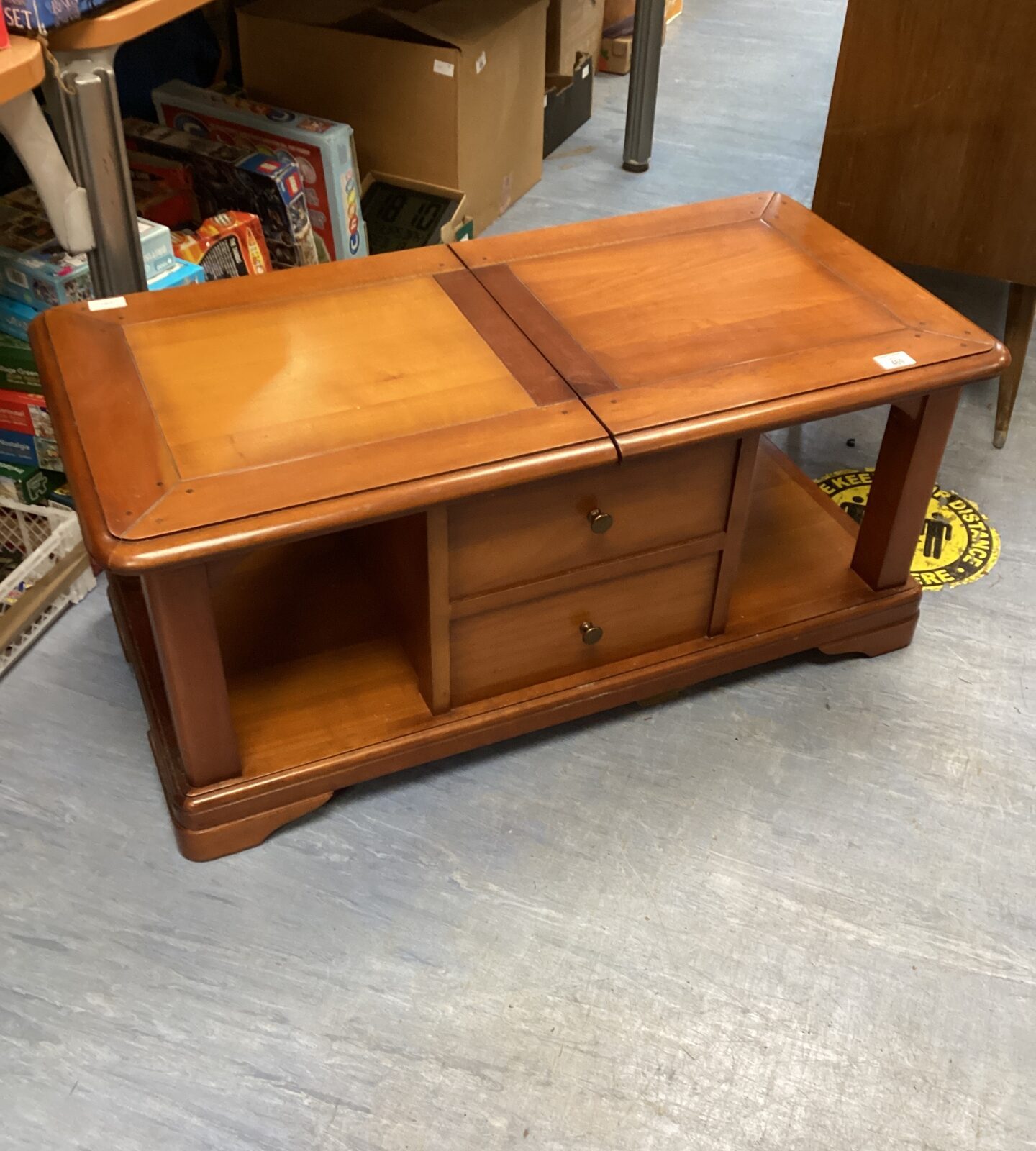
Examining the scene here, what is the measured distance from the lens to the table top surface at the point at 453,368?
3.40ft

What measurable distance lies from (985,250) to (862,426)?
342 mm

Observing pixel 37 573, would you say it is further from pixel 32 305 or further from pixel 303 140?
pixel 303 140

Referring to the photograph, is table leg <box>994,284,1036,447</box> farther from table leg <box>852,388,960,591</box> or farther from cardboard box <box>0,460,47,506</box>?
cardboard box <box>0,460,47,506</box>

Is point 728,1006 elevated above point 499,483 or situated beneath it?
situated beneath

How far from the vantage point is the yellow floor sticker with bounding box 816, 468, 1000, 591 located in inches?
65.9

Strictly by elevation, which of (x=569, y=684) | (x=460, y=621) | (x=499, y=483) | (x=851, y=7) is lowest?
(x=569, y=684)

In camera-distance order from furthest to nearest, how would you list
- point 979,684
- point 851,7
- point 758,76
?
point 758,76 < point 851,7 < point 979,684

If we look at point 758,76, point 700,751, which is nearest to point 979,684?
point 700,751

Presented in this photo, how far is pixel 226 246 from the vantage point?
1.90 m

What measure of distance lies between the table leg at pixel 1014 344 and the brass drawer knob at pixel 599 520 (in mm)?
1016

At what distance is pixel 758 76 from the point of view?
11.1 feet

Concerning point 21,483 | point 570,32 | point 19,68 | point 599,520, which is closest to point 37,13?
point 19,68

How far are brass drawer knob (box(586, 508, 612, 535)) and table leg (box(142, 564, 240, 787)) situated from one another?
1.33 feet

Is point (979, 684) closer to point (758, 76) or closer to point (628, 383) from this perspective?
point (628, 383)
